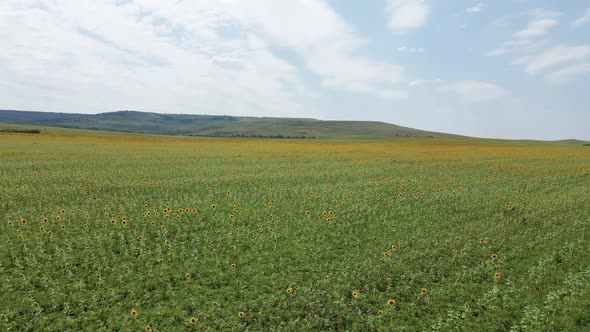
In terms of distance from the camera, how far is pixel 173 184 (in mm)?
24375

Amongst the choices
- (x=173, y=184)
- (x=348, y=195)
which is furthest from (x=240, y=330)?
(x=173, y=184)

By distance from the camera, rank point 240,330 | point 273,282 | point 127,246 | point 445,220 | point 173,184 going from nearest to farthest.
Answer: point 240,330 → point 273,282 → point 127,246 → point 445,220 → point 173,184

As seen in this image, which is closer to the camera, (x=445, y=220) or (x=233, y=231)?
(x=233, y=231)

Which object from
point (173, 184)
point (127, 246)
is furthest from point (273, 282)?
point (173, 184)

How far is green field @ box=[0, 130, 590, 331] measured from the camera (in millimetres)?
9164

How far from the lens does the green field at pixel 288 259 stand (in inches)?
361

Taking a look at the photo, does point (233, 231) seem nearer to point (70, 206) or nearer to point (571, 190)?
point (70, 206)

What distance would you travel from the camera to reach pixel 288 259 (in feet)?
41.4

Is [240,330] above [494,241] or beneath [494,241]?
beneath

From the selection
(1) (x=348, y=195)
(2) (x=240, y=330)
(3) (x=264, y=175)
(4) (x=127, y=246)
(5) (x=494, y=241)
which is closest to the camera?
(2) (x=240, y=330)

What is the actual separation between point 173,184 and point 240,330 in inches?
680

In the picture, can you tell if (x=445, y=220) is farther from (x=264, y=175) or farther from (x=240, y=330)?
(x=264, y=175)

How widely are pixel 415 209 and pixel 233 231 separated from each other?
10.1 metres

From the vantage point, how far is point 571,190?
2456 cm
